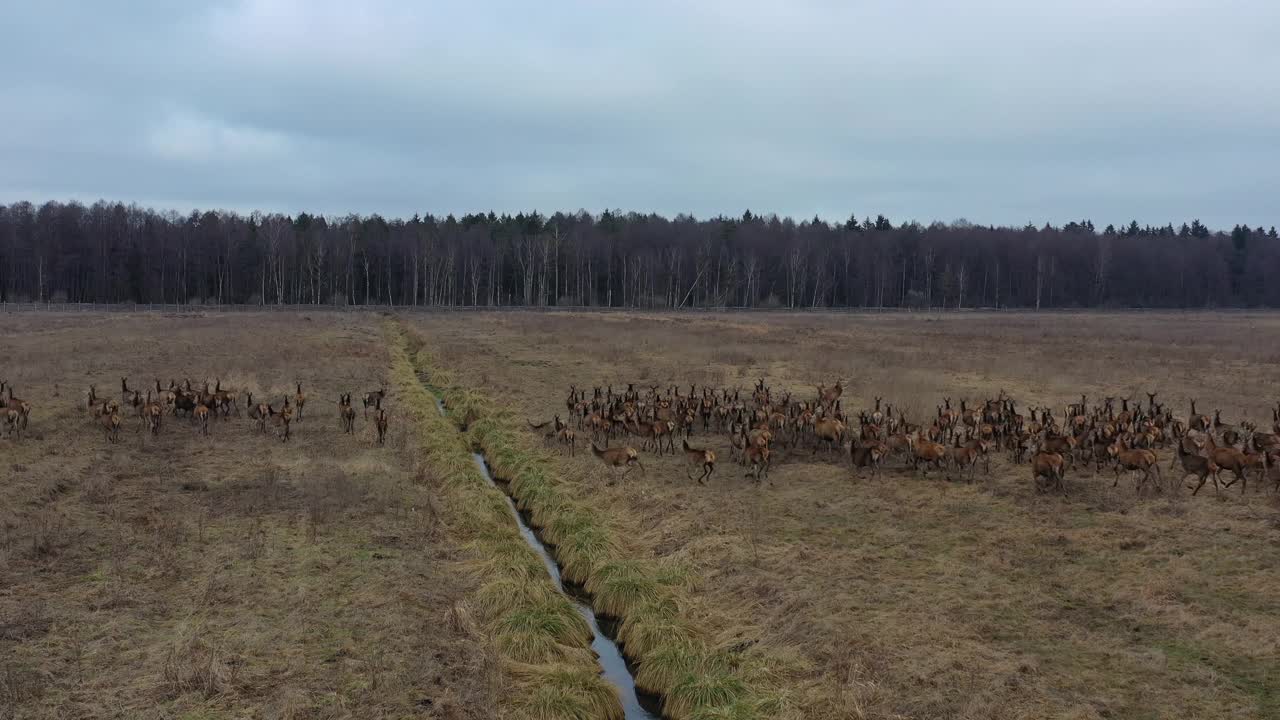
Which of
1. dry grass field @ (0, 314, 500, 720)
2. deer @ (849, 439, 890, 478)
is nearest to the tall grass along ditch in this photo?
dry grass field @ (0, 314, 500, 720)

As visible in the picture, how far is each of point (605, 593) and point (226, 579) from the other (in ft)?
15.8

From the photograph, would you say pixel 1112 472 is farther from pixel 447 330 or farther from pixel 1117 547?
pixel 447 330

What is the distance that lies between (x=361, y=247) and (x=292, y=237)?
27.3 feet

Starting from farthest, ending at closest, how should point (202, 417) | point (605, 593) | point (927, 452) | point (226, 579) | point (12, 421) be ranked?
point (202, 417)
point (12, 421)
point (927, 452)
point (605, 593)
point (226, 579)

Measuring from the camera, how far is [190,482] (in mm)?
15570

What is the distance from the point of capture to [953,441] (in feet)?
61.9

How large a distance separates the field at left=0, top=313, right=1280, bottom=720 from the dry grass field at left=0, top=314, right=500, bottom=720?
0.14ft

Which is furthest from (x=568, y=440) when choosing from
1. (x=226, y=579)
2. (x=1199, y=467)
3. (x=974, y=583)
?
(x=1199, y=467)

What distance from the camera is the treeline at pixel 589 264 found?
103438 mm

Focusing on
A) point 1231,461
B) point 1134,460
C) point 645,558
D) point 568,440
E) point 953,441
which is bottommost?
point 645,558

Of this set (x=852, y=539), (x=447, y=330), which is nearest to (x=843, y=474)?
(x=852, y=539)

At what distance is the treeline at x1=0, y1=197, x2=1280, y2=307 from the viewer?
339ft

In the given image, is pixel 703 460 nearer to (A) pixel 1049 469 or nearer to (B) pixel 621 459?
(B) pixel 621 459

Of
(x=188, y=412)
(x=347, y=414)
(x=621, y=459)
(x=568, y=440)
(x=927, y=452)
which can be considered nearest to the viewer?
(x=927, y=452)
